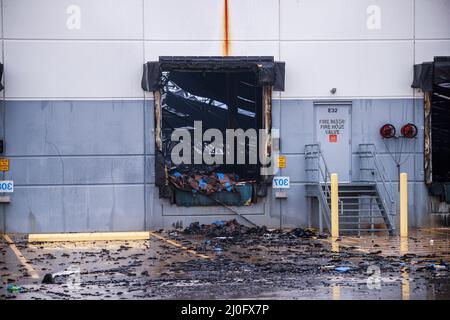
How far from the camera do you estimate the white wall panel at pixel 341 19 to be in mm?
25094

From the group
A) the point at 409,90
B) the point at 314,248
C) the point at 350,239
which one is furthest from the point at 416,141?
the point at 314,248

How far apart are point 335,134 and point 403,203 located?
315 centimetres

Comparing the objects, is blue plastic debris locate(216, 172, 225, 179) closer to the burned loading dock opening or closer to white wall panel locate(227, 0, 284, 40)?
the burned loading dock opening

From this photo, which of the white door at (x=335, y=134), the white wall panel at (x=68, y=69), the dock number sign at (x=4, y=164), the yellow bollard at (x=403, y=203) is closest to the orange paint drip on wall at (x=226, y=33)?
the white wall panel at (x=68, y=69)

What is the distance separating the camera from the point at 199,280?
14.7 m

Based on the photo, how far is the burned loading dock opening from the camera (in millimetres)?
24594

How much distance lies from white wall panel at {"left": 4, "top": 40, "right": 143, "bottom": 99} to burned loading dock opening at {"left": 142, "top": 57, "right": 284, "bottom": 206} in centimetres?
92

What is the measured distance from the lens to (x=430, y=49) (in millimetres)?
25375

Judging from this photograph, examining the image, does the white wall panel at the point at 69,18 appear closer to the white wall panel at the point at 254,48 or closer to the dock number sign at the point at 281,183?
the white wall panel at the point at 254,48

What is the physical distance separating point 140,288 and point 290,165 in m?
12.0

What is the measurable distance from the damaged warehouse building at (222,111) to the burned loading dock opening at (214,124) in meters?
0.04

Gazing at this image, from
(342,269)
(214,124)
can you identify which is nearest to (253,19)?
(214,124)
